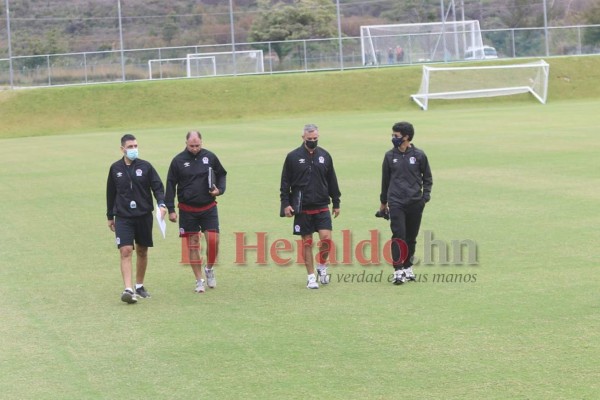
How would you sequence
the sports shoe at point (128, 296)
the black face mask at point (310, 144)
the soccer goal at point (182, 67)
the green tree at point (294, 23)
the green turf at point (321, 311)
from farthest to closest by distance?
1. the green tree at point (294, 23)
2. the soccer goal at point (182, 67)
3. the black face mask at point (310, 144)
4. the sports shoe at point (128, 296)
5. the green turf at point (321, 311)

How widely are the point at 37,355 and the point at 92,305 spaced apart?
2.08 meters

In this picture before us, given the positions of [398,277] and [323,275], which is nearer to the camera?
[398,277]

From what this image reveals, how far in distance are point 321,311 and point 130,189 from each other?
8.63 ft

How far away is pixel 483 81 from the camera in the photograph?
Answer: 5191cm

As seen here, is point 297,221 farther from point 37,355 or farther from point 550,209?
point 550,209

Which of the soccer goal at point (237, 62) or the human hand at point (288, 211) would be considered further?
the soccer goal at point (237, 62)

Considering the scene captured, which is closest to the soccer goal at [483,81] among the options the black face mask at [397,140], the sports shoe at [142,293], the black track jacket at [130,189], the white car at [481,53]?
the white car at [481,53]

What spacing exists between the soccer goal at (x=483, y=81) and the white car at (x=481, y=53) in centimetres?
593

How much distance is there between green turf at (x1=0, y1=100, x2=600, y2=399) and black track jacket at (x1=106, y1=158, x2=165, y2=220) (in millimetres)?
1017

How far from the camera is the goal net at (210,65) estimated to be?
2251 inches

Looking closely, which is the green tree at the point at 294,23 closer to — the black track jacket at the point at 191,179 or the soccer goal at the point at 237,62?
the soccer goal at the point at 237,62

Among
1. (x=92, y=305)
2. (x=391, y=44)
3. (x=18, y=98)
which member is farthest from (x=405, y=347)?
(x=391, y=44)

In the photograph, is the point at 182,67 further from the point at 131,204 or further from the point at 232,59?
the point at 131,204

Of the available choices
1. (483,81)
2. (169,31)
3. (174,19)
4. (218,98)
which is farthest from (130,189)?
(174,19)
